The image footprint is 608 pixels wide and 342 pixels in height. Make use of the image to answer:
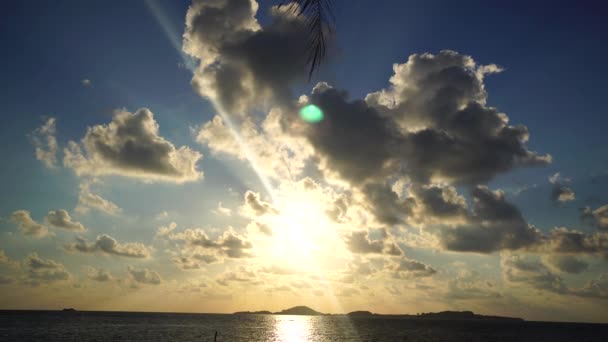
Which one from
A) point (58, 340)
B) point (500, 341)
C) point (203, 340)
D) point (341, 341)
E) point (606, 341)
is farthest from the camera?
point (606, 341)

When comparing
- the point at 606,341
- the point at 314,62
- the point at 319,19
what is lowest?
the point at 606,341

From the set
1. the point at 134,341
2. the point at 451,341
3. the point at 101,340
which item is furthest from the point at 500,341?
the point at 101,340

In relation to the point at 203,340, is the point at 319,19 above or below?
above

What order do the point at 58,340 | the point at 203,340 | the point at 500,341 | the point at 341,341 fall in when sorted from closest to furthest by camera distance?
the point at 58,340, the point at 203,340, the point at 341,341, the point at 500,341

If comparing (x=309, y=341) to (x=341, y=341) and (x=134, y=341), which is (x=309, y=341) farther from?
(x=134, y=341)

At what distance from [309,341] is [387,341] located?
2468 cm

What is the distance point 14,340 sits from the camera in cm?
8956

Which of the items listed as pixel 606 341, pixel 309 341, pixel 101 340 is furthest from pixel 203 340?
pixel 606 341

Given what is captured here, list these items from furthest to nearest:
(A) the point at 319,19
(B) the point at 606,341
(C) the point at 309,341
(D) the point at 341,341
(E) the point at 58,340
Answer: (B) the point at 606,341 < (C) the point at 309,341 < (D) the point at 341,341 < (E) the point at 58,340 < (A) the point at 319,19

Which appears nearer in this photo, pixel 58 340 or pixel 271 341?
pixel 58 340

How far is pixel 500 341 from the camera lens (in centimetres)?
12575

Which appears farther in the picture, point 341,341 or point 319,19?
point 341,341

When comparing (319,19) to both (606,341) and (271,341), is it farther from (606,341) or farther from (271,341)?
(606,341)

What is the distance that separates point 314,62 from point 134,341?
10661cm
